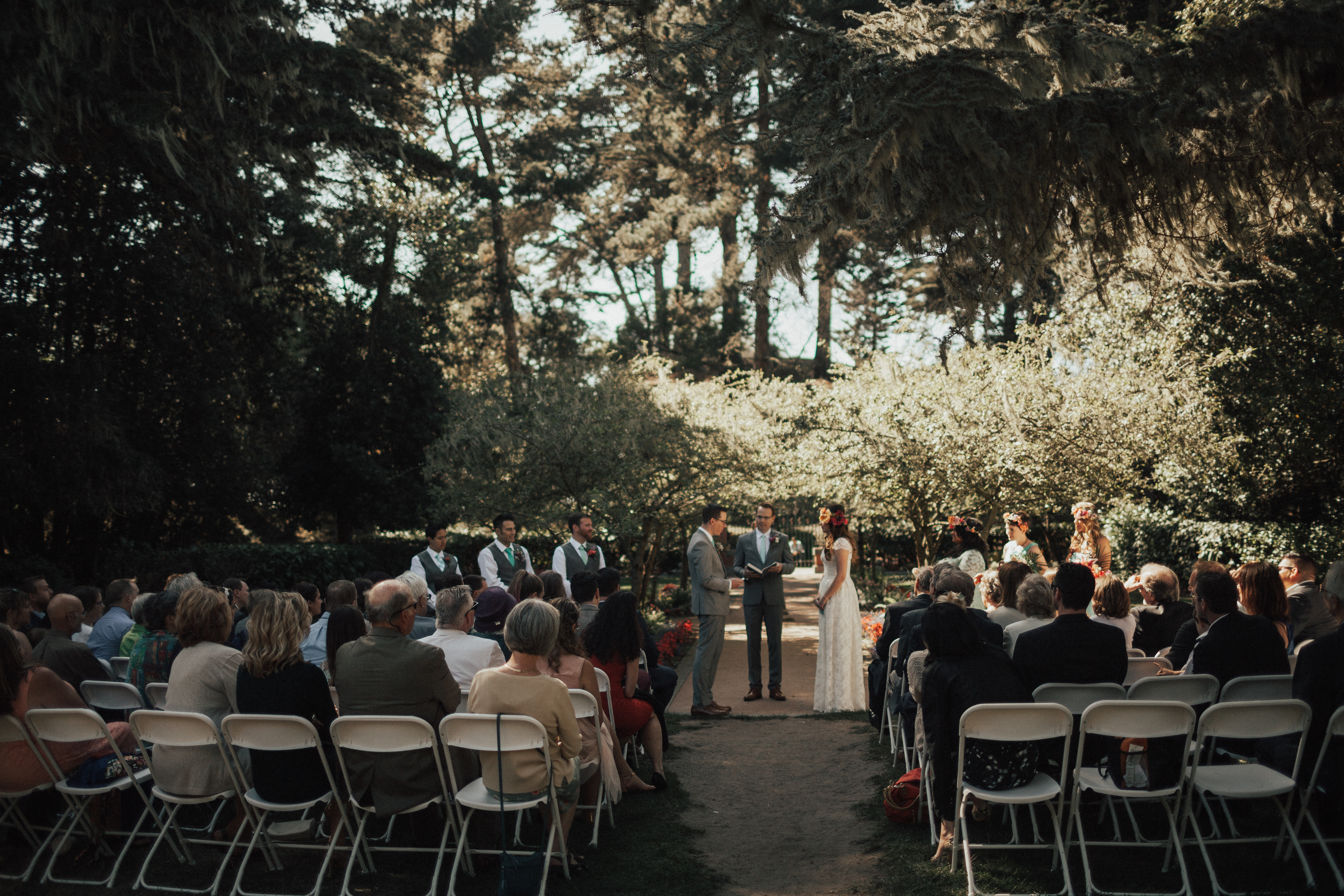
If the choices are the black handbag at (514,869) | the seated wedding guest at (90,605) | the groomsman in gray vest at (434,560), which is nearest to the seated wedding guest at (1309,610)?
the black handbag at (514,869)

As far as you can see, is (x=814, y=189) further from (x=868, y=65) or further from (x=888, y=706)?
(x=888, y=706)

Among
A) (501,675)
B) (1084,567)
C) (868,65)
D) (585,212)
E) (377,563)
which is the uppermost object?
(585,212)

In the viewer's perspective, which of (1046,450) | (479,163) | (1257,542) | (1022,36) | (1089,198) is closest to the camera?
(1022,36)

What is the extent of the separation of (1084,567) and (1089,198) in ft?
8.22

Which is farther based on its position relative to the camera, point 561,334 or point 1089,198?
point 561,334

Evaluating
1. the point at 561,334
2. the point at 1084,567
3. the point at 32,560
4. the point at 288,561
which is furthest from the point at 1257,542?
the point at 561,334

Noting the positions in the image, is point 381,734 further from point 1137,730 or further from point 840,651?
point 840,651

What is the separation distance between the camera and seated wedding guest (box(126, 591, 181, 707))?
527 cm

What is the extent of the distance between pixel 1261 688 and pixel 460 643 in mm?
4041

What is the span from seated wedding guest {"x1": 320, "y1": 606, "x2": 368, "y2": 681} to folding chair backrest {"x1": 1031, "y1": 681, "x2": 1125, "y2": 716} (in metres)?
3.44

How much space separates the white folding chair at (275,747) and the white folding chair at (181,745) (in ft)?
0.18

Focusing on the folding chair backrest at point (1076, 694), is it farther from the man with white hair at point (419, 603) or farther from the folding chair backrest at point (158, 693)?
the folding chair backrest at point (158, 693)

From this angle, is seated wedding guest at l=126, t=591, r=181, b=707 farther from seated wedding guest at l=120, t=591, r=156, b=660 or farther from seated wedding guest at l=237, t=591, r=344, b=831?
seated wedding guest at l=237, t=591, r=344, b=831

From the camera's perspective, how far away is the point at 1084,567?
4.63 metres
